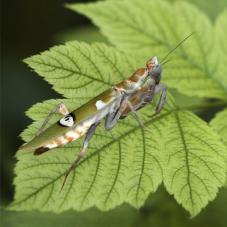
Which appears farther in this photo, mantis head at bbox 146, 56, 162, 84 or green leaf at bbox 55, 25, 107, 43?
green leaf at bbox 55, 25, 107, 43

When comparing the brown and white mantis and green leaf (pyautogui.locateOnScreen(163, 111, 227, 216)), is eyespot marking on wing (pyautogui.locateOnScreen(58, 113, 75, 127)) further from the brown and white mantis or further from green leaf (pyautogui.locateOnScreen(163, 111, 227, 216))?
green leaf (pyautogui.locateOnScreen(163, 111, 227, 216))

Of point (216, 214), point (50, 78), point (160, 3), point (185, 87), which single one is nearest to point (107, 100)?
point (50, 78)

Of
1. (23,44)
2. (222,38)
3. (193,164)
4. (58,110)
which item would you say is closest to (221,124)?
(193,164)

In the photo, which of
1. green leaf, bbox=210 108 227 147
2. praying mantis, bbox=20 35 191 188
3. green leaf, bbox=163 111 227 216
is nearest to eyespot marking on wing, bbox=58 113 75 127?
praying mantis, bbox=20 35 191 188

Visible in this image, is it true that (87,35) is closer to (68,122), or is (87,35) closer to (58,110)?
(58,110)

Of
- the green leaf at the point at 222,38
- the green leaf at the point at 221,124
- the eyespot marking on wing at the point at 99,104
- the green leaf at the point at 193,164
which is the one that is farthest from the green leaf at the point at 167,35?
the eyespot marking on wing at the point at 99,104

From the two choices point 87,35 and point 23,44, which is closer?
point 87,35

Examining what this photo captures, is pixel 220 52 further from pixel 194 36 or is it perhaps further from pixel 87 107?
pixel 87 107
